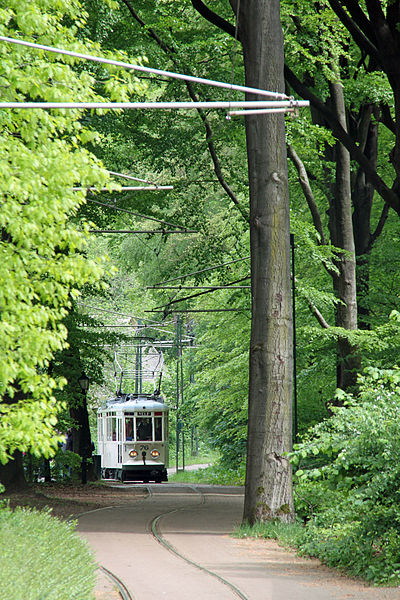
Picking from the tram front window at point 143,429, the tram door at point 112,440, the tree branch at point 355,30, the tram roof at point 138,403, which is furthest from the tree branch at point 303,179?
the tram door at point 112,440

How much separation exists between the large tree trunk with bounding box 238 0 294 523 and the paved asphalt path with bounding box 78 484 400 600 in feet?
3.62

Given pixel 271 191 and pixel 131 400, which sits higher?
→ pixel 271 191

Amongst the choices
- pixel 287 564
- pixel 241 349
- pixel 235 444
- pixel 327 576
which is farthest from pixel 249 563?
pixel 235 444

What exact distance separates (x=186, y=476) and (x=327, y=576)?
107ft

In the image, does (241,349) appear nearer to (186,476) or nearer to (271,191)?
(271,191)

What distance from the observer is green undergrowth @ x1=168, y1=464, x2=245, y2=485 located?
34.0m

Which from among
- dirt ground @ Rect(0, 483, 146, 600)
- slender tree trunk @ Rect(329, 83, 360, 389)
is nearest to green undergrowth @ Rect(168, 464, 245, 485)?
dirt ground @ Rect(0, 483, 146, 600)

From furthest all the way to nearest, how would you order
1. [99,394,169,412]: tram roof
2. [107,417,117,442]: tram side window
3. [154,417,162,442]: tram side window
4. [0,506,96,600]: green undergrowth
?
[107,417,117,442]: tram side window, [154,417,162,442]: tram side window, [99,394,169,412]: tram roof, [0,506,96,600]: green undergrowth

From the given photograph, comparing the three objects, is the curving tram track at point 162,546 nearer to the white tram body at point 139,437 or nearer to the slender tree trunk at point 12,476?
the slender tree trunk at point 12,476

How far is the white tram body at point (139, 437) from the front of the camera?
32500 mm

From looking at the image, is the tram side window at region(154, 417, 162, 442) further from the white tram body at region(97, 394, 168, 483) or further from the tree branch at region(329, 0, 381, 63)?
the tree branch at region(329, 0, 381, 63)

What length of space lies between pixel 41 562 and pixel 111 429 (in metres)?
28.1

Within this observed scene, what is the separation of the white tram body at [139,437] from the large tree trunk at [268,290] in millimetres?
19179

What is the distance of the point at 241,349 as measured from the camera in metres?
26.9
